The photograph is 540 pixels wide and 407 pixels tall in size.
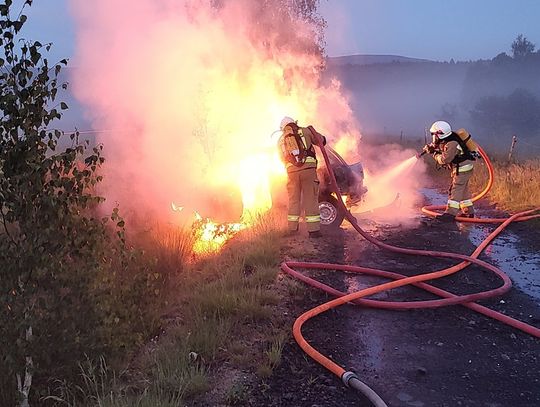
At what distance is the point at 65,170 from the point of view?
310 cm

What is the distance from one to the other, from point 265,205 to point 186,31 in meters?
3.64

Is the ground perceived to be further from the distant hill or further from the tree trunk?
the distant hill

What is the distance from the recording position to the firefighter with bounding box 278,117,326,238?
24.0 ft

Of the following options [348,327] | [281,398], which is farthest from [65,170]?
[348,327]

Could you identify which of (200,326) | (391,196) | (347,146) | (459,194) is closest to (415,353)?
(200,326)

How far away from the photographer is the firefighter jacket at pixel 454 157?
8664 mm

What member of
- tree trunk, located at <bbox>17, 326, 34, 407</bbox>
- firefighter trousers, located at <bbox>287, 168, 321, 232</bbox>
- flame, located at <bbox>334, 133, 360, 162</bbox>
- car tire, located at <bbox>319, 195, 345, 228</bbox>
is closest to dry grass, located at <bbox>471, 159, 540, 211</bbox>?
flame, located at <bbox>334, 133, 360, 162</bbox>

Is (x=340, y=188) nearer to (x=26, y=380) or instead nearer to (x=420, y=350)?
(x=420, y=350)

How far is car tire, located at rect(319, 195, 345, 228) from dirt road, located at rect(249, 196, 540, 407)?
1573 mm

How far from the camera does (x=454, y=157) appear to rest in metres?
8.73

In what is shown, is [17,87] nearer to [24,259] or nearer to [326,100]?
[24,259]

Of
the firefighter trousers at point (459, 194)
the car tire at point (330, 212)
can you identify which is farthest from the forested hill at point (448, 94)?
the car tire at point (330, 212)

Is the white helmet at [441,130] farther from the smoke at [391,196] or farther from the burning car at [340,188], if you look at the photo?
the burning car at [340,188]

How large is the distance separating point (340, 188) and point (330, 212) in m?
0.46
